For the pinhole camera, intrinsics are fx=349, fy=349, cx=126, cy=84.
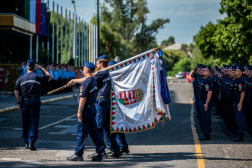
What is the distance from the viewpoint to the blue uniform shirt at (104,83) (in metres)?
6.93

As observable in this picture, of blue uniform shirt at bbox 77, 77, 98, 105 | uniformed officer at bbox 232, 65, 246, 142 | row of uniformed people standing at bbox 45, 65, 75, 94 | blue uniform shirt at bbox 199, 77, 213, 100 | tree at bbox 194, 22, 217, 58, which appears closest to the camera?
blue uniform shirt at bbox 77, 77, 98, 105

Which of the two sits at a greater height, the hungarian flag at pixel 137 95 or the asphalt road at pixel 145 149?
the hungarian flag at pixel 137 95

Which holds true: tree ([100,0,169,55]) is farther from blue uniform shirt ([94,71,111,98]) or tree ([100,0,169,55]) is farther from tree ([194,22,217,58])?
blue uniform shirt ([94,71,111,98])

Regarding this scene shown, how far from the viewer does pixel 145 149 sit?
7762 mm

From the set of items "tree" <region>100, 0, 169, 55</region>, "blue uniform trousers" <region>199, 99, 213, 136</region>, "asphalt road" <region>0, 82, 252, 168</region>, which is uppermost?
"tree" <region>100, 0, 169, 55</region>

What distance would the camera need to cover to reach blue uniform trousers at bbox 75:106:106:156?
6.54m

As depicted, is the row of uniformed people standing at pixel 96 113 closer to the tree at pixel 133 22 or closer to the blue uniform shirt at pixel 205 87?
the blue uniform shirt at pixel 205 87

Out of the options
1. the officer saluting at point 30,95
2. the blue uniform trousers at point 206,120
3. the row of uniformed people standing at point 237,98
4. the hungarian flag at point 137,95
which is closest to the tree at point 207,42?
the row of uniformed people standing at point 237,98

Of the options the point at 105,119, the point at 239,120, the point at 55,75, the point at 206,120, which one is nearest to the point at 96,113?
the point at 105,119

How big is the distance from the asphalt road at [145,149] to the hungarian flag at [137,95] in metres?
0.72

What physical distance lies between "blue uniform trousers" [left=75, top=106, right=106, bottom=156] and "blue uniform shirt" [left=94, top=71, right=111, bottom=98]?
1.60 feet

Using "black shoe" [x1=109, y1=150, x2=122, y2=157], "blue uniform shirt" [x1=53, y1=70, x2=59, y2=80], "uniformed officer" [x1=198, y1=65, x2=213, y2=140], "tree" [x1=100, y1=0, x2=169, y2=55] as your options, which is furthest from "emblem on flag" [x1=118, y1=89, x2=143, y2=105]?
"tree" [x1=100, y1=0, x2=169, y2=55]

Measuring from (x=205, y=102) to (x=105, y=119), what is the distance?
330 cm

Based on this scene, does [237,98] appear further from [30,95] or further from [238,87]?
[30,95]
